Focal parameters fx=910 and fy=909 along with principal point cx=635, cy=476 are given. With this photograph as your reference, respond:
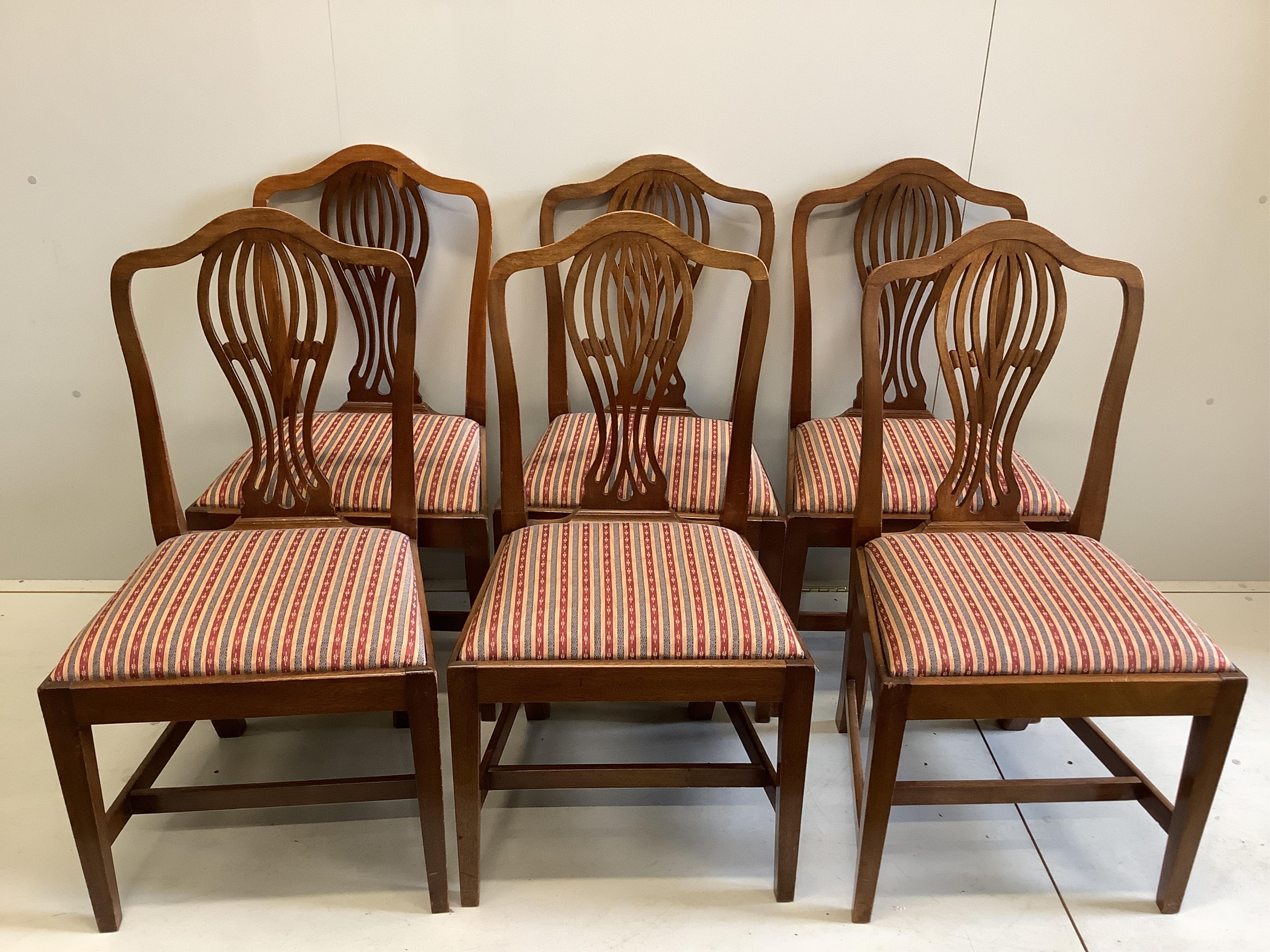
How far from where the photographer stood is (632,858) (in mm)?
1550

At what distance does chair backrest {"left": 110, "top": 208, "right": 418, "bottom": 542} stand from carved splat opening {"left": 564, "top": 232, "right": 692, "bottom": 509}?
29cm

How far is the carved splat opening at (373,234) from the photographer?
6.39 ft

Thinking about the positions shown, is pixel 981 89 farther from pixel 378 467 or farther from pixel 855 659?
pixel 378 467

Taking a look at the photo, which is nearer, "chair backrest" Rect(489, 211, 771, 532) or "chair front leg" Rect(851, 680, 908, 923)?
"chair front leg" Rect(851, 680, 908, 923)

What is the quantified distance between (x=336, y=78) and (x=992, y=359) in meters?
1.44

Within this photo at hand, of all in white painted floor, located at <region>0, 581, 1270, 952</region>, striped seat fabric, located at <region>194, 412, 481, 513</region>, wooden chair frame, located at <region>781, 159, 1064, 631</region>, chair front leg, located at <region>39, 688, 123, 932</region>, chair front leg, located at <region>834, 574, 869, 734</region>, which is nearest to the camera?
chair front leg, located at <region>39, 688, 123, 932</region>

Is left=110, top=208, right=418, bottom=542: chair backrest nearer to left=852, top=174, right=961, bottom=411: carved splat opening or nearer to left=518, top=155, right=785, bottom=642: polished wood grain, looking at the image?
left=518, top=155, right=785, bottom=642: polished wood grain

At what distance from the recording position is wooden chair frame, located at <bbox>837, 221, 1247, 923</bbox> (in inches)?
51.5

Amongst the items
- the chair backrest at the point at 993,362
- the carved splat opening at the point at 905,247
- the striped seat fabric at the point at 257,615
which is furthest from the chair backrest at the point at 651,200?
the striped seat fabric at the point at 257,615

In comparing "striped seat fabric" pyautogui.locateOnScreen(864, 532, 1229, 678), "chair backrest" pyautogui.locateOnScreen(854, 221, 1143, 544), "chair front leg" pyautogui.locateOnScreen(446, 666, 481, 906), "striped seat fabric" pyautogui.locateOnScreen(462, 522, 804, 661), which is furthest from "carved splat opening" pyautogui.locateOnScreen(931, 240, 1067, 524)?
"chair front leg" pyautogui.locateOnScreen(446, 666, 481, 906)

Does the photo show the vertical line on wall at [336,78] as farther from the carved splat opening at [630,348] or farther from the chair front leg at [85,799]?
the chair front leg at [85,799]

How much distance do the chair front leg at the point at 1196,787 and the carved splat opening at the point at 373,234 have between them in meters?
1.54

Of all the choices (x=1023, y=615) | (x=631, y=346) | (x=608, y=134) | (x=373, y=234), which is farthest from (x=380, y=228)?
(x=1023, y=615)

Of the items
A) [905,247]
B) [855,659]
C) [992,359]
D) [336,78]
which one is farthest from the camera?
[905,247]
